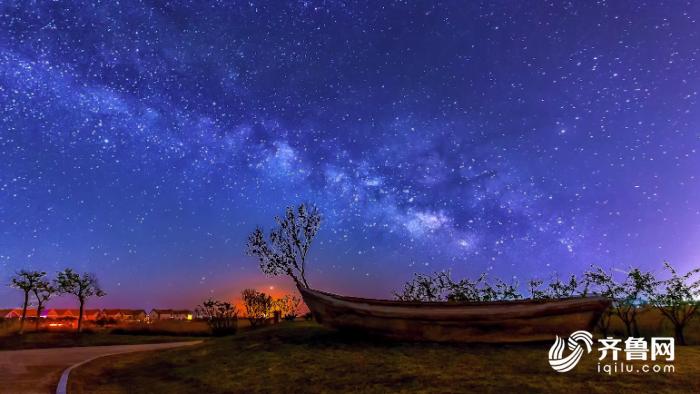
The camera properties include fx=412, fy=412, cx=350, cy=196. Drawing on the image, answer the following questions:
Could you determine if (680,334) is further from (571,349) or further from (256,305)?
(256,305)

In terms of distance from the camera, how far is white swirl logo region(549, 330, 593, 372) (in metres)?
10.3

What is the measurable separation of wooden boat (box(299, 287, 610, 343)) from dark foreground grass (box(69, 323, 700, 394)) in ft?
1.60

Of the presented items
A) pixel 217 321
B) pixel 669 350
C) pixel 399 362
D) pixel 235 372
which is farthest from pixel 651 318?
pixel 217 321

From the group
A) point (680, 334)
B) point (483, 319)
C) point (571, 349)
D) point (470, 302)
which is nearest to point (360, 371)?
point (483, 319)

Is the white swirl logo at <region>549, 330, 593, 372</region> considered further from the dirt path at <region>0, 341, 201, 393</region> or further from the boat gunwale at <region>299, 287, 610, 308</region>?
the dirt path at <region>0, 341, 201, 393</region>

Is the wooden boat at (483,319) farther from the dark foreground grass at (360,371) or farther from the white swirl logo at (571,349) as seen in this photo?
the dark foreground grass at (360,371)

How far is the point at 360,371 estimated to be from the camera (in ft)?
35.2

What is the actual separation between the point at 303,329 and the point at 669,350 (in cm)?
1309

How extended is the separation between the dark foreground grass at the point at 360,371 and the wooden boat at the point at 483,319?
0.49 meters

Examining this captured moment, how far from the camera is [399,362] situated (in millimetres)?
11227

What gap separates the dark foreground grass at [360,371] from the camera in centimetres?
895

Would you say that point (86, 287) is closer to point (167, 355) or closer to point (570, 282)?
point (167, 355)

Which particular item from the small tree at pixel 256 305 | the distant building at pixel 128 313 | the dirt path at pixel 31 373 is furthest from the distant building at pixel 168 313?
the dirt path at pixel 31 373

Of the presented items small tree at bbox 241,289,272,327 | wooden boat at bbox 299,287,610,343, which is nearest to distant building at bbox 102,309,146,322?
small tree at bbox 241,289,272,327
